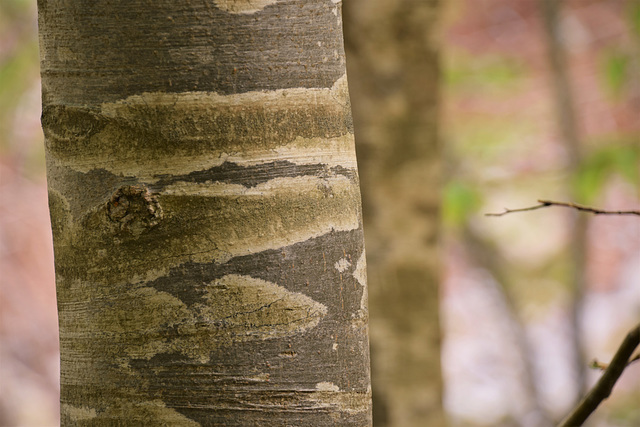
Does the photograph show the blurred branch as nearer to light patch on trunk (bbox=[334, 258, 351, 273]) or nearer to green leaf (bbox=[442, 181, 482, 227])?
light patch on trunk (bbox=[334, 258, 351, 273])

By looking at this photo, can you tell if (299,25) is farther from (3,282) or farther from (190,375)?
(3,282)

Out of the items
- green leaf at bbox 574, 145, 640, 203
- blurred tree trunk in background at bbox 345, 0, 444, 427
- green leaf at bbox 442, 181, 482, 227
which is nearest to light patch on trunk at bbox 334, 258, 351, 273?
blurred tree trunk in background at bbox 345, 0, 444, 427

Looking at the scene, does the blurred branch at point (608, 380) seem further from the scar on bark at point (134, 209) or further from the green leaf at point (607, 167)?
the green leaf at point (607, 167)

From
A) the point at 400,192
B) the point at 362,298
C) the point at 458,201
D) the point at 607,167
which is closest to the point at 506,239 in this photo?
the point at 458,201

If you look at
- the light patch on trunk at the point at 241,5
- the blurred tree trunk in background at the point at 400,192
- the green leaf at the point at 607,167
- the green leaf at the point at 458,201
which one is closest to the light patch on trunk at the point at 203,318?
the light patch on trunk at the point at 241,5

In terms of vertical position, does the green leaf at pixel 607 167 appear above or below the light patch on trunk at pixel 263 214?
above
